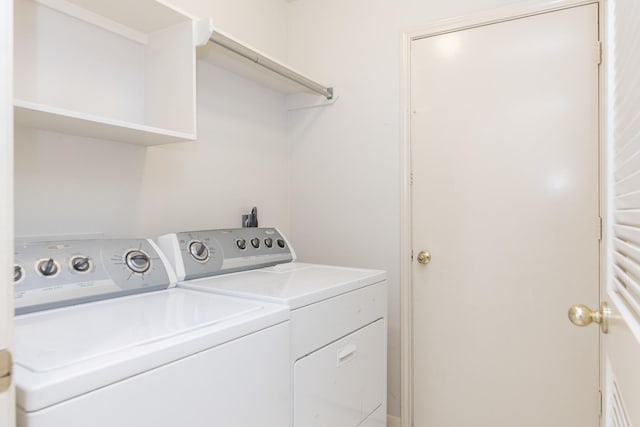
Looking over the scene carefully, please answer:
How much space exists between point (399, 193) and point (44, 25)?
1.66 meters

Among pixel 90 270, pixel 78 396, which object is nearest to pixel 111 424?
pixel 78 396

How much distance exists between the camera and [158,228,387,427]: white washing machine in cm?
126

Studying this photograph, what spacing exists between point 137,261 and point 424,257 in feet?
4.52

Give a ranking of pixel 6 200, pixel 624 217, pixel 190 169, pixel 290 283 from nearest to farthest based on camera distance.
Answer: pixel 6 200
pixel 624 217
pixel 290 283
pixel 190 169

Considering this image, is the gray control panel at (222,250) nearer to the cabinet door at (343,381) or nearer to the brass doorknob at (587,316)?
the cabinet door at (343,381)

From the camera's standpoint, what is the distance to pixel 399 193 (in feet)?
7.06

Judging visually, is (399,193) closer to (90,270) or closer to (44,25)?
(90,270)

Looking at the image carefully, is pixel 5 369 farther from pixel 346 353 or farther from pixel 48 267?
pixel 346 353

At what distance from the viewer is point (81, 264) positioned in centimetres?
119

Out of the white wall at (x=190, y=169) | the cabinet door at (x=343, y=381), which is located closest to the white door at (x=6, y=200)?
the cabinet door at (x=343, y=381)

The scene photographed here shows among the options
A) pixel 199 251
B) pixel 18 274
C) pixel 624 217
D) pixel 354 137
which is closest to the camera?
pixel 624 217

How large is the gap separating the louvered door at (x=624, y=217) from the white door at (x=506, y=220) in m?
0.91

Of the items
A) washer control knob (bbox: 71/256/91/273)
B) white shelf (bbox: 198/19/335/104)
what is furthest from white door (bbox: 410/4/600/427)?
washer control knob (bbox: 71/256/91/273)

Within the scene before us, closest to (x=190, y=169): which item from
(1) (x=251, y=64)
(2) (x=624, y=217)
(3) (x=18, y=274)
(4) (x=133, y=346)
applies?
(1) (x=251, y=64)
